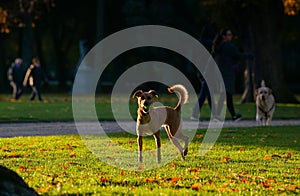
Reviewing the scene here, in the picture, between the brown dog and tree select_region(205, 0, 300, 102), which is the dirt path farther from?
tree select_region(205, 0, 300, 102)

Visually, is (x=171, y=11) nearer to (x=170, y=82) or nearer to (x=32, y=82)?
(x=170, y=82)

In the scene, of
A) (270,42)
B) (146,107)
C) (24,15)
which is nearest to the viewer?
(146,107)

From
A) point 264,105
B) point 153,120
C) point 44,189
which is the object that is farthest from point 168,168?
point 264,105

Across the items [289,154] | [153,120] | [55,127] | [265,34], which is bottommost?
[55,127]

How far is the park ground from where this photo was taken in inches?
303

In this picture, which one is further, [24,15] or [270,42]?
[24,15]

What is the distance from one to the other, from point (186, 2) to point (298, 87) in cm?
1390

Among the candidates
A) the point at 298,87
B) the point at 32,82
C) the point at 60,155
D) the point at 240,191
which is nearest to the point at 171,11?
the point at 298,87

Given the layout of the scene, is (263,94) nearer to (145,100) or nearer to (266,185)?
(145,100)

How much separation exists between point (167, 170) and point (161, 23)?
36671 millimetres

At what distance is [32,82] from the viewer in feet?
97.6

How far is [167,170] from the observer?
9.27 metres

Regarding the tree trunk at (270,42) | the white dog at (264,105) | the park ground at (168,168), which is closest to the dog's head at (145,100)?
the park ground at (168,168)

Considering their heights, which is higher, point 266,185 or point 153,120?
point 153,120
